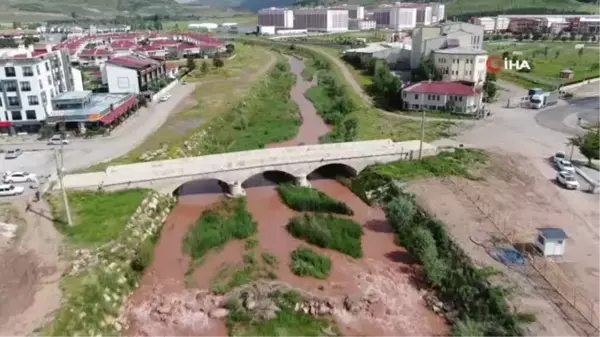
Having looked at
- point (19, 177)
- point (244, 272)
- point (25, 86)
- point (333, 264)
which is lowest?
point (333, 264)

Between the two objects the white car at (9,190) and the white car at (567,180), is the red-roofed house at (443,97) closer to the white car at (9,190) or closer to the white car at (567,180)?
the white car at (567,180)

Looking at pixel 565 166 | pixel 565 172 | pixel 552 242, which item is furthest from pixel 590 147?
pixel 552 242

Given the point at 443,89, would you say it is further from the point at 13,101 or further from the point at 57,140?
the point at 13,101

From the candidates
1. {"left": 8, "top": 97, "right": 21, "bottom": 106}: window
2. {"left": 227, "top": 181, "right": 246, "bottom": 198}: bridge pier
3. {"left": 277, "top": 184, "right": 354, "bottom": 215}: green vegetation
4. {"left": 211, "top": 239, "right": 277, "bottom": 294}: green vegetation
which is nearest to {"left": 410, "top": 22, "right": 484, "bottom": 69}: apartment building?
{"left": 277, "top": 184, "right": 354, "bottom": 215}: green vegetation

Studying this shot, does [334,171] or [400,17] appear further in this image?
[400,17]

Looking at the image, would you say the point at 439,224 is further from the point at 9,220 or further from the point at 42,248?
the point at 9,220

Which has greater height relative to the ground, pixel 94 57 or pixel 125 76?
pixel 125 76
